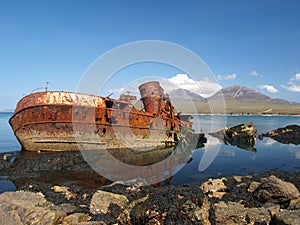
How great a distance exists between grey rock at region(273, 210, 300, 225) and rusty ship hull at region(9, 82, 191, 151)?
43.4 feet

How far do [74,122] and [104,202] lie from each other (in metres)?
9.92

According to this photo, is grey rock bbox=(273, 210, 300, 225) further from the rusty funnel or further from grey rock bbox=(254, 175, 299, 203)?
the rusty funnel

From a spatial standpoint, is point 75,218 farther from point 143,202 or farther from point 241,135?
point 241,135

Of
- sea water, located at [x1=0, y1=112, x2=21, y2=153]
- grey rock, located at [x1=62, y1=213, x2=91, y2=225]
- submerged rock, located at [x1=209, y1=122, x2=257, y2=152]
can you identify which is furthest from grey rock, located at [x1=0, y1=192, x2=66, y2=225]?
submerged rock, located at [x1=209, y1=122, x2=257, y2=152]

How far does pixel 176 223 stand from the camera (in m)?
4.94

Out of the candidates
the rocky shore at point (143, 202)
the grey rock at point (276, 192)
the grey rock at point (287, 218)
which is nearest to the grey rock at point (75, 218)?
the rocky shore at point (143, 202)

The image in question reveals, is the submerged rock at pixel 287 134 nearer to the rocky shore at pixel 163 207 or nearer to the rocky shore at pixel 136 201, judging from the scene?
the rocky shore at pixel 136 201

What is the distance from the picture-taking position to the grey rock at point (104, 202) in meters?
7.12

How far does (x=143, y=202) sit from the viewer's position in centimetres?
552


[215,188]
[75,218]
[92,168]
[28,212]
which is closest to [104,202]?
[75,218]

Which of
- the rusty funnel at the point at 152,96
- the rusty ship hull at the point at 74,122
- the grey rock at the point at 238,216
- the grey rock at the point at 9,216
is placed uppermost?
the rusty funnel at the point at 152,96

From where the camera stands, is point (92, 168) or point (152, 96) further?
point (152, 96)

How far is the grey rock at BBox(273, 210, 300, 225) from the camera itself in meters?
4.79

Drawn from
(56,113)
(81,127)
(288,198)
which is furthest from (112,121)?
(288,198)
